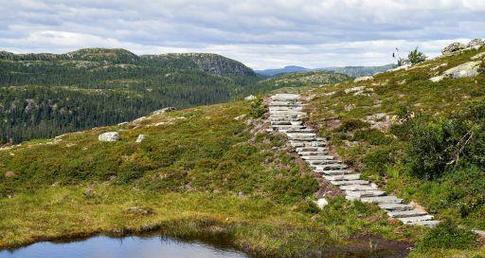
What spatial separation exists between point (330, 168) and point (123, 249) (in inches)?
650

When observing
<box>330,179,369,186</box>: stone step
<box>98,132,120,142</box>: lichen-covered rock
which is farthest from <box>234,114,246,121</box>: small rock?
<box>330,179,369,186</box>: stone step

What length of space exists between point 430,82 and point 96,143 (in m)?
34.6

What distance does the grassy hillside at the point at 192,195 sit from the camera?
27812 millimetres

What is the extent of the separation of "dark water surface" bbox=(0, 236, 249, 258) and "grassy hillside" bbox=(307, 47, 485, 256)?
439 inches

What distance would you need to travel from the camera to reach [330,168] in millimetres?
36906

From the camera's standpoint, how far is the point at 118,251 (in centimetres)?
2641

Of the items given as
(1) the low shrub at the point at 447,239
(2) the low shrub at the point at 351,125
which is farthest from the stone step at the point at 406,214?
(2) the low shrub at the point at 351,125

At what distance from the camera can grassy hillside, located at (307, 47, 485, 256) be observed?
29328 millimetres

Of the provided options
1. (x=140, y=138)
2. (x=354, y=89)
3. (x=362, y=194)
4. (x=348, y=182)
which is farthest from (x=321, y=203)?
(x=354, y=89)

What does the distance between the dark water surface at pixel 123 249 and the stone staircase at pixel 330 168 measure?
10017 millimetres

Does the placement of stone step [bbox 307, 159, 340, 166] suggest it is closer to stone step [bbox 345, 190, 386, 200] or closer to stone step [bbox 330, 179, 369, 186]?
stone step [bbox 330, 179, 369, 186]

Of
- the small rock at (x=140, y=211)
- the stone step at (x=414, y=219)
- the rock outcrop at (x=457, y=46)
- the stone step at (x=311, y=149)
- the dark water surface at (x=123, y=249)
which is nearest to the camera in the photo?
the dark water surface at (x=123, y=249)

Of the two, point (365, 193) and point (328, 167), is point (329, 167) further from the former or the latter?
point (365, 193)

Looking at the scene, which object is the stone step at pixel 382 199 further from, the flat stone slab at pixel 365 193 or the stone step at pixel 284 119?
the stone step at pixel 284 119
